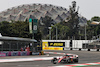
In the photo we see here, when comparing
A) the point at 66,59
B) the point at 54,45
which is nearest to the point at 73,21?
the point at 54,45

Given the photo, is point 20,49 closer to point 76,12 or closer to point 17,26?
point 17,26

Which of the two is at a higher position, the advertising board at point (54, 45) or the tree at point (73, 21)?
the tree at point (73, 21)

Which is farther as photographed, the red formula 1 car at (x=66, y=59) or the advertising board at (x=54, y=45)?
the advertising board at (x=54, y=45)

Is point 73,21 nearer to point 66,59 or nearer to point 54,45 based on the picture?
point 54,45

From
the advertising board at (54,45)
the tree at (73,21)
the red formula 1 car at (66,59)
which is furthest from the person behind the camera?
the tree at (73,21)

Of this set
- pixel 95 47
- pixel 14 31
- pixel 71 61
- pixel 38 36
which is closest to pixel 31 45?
pixel 71 61

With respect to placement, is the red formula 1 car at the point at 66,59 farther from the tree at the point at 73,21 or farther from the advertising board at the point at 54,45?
the tree at the point at 73,21

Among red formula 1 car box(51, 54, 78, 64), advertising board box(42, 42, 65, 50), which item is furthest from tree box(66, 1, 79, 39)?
red formula 1 car box(51, 54, 78, 64)

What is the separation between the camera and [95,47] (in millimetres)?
66000

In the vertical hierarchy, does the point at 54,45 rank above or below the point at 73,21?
below

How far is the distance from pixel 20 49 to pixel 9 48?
2670 millimetres

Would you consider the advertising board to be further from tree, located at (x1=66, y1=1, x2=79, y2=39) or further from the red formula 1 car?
tree, located at (x1=66, y1=1, x2=79, y2=39)


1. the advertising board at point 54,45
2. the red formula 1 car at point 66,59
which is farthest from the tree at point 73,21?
the red formula 1 car at point 66,59

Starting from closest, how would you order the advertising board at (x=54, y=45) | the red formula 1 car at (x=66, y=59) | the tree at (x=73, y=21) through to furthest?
the red formula 1 car at (x=66, y=59), the advertising board at (x=54, y=45), the tree at (x=73, y=21)
